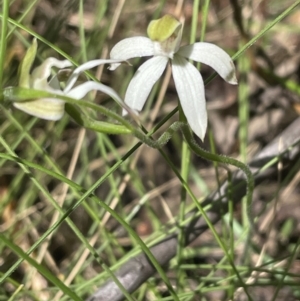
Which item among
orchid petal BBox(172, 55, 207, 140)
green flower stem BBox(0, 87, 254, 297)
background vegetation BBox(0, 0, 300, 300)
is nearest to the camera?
green flower stem BBox(0, 87, 254, 297)

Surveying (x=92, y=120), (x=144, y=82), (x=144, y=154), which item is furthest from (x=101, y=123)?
(x=144, y=154)

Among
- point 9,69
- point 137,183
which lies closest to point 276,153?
point 137,183

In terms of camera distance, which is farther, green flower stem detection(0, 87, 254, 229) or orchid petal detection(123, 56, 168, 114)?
orchid petal detection(123, 56, 168, 114)

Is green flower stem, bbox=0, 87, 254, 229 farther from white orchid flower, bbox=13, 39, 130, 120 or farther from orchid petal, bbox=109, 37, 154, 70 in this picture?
orchid petal, bbox=109, 37, 154, 70

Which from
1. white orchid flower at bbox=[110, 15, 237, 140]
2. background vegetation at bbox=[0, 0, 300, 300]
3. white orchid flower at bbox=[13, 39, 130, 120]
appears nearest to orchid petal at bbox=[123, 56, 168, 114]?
white orchid flower at bbox=[110, 15, 237, 140]

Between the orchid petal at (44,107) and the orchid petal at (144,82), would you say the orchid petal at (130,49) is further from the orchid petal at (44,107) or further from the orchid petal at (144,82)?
the orchid petal at (44,107)

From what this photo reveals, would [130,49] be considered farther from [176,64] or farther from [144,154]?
[144,154]

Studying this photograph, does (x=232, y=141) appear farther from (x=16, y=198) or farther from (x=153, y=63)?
(x=153, y=63)
